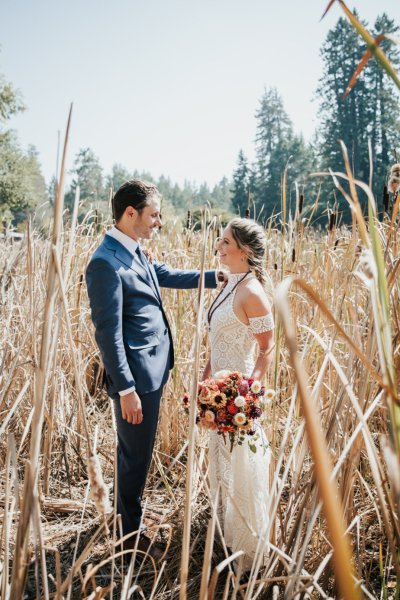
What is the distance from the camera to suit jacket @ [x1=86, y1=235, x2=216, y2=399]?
201 cm

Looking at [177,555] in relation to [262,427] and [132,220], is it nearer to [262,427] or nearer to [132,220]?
[262,427]

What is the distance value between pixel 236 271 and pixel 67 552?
1.60 meters

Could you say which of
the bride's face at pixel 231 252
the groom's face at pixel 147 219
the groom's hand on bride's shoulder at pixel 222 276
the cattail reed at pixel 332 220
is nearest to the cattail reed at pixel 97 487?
the bride's face at pixel 231 252

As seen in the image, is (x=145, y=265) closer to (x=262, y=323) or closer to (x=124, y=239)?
(x=124, y=239)

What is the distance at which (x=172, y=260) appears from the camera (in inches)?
130

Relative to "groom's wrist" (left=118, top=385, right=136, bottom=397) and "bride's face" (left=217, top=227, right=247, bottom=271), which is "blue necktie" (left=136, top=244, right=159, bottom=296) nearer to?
"bride's face" (left=217, top=227, right=247, bottom=271)

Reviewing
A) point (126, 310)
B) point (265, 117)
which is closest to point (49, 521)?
point (126, 310)

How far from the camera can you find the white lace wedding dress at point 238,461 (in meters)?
1.98

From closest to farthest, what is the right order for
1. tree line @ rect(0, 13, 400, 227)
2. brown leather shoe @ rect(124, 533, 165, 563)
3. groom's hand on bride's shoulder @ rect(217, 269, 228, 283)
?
1. brown leather shoe @ rect(124, 533, 165, 563)
2. groom's hand on bride's shoulder @ rect(217, 269, 228, 283)
3. tree line @ rect(0, 13, 400, 227)

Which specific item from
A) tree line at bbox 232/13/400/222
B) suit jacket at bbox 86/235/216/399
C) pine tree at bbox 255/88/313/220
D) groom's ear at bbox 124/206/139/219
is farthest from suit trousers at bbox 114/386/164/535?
pine tree at bbox 255/88/313/220

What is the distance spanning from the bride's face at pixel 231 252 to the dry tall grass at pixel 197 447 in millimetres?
229

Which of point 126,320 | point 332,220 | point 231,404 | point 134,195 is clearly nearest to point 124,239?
point 134,195

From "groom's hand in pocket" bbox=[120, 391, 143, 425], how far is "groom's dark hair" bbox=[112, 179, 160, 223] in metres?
0.93

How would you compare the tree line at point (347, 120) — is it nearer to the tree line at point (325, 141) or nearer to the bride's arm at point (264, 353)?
the tree line at point (325, 141)
